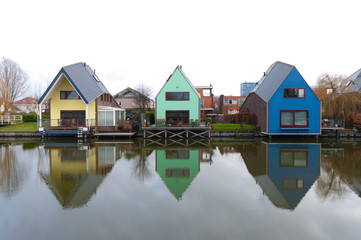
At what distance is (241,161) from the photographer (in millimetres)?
12594

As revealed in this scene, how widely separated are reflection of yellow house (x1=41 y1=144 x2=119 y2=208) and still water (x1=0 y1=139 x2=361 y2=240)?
35 millimetres

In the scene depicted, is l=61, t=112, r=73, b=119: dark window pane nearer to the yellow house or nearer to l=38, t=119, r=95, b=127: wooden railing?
the yellow house

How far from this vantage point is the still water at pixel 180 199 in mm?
5293

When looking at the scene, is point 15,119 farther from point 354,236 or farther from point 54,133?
point 354,236

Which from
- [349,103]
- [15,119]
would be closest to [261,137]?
[349,103]

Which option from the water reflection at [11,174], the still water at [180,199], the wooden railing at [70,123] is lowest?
the still water at [180,199]

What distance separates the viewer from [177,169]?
35.8 feet

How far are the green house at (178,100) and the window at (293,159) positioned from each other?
465 inches

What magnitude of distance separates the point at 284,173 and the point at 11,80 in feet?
138

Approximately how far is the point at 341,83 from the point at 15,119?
4211 cm

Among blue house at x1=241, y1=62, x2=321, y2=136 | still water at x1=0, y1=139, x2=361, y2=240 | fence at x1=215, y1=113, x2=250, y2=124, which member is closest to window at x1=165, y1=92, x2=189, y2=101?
fence at x1=215, y1=113, x2=250, y2=124

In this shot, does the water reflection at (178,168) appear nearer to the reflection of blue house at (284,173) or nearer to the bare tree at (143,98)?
the reflection of blue house at (284,173)

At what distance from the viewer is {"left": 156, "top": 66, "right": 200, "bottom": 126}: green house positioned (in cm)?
2517

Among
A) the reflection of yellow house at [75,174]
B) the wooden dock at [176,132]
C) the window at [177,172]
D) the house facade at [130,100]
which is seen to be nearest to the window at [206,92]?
the house facade at [130,100]
